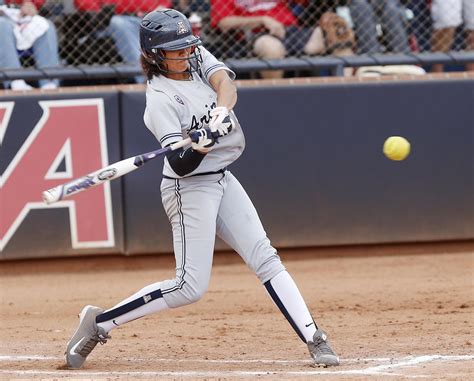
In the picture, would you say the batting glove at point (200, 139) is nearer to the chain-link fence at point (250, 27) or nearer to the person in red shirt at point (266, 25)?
the chain-link fence at point (250, 27)

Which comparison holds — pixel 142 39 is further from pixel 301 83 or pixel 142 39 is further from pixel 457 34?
pixel 457 34

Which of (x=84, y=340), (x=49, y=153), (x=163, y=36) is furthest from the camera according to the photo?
(x=49, y=153)

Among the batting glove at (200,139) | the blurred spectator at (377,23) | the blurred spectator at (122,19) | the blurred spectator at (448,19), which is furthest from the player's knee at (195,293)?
the blurred spectator at (448,19)

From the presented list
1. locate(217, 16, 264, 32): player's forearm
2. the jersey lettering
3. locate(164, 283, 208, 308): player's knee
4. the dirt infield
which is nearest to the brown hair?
the jersey lettering

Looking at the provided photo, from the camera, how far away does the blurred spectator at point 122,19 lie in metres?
8.10

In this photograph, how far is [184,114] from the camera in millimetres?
4777

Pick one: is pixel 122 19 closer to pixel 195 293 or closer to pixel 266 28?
pixel 266 28

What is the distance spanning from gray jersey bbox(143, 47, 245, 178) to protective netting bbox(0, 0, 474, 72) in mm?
3377

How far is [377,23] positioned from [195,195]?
4171 mm

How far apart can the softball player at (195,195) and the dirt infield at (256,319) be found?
12.8 inches

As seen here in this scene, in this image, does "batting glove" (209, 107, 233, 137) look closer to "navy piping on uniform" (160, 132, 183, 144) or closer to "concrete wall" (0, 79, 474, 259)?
"navy piping on uniform" (160, 132, 183, 144)

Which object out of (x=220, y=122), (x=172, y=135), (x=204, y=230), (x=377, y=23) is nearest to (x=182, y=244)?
(x=204, y=230)

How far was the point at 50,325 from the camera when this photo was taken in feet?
21.3

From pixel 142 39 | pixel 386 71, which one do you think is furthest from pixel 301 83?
pixel 142 39
